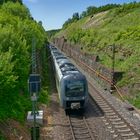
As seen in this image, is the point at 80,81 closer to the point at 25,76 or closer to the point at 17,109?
the point at 25,76

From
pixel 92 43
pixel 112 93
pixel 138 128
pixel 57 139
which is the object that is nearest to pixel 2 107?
pixel 57 139

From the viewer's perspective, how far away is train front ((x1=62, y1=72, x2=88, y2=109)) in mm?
30484

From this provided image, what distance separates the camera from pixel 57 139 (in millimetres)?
24812

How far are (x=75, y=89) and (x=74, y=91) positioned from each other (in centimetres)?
18

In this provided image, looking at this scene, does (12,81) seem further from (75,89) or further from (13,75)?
(75,89)

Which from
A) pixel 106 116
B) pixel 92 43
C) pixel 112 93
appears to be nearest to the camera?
pixel 106 116

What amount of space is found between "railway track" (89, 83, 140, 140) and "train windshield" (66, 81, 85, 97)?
8.27 feet

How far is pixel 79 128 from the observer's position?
27.1 m

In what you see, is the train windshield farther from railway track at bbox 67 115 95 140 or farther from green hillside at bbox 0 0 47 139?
green hillside at bbox 0 0 47 139

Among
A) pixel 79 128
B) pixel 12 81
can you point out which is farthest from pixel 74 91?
pixel 12 81

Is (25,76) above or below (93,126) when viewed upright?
above

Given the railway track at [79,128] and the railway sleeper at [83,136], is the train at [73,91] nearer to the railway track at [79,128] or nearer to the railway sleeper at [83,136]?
the railway track at [79,128]

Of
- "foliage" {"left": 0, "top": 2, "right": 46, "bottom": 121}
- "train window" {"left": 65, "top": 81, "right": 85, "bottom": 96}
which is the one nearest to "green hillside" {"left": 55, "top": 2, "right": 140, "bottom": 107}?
"train window" {"left": 65, "top": 81, "right": 85, "bottom": 96}

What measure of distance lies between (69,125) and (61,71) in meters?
6.87
